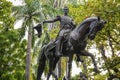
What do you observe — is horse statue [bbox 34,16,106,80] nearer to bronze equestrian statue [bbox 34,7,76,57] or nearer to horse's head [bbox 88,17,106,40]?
horse's head [bbox 88,17,106,40]

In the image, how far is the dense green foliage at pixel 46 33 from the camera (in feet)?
65.6

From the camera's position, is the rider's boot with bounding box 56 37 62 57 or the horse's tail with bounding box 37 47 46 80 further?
the horse's tail with bounding box 37 47 46 80

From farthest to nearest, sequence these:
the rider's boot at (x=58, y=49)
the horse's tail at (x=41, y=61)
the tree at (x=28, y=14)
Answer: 1. the tree at (x=28, y=14)
2. the horse's tail at (x=41, y=61)
3. the rider's boot at (x=58, y=49)

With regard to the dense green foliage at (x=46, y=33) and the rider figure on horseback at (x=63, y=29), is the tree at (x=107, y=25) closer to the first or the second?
the dense green foliage at (x=46, y=33)

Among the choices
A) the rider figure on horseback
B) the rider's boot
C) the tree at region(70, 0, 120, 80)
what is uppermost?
the rider figure on horseback

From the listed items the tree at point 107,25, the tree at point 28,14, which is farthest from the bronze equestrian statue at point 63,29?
the tree at point 28,14

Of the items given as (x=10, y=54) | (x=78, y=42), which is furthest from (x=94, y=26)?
(x=10, y=54)

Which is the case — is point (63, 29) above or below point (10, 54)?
above

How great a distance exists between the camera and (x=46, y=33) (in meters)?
31.7

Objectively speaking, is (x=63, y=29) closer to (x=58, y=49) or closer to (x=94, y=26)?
(x=58, y=49)

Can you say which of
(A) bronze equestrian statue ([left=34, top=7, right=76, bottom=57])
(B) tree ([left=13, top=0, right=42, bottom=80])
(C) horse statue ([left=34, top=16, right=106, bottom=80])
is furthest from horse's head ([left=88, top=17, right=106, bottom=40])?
(B) tree ([left=13, top=0, right=42, bottom=80])

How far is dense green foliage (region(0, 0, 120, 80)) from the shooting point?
20000 millimetres

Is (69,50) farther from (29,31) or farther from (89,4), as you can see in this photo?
(29,31)

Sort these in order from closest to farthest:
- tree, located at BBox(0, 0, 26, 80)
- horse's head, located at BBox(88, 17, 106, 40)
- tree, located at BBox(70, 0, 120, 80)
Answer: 1. horse's head, located at BBox(88, 17, 106, 40)
2. tree, located at BBox(70, 0, 120, 80)
3. tree, located at BBox(0, 0, 26, 80)
